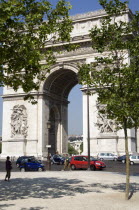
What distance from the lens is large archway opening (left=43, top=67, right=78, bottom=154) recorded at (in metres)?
39.9

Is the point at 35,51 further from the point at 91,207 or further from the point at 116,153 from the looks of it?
the point at 116,153

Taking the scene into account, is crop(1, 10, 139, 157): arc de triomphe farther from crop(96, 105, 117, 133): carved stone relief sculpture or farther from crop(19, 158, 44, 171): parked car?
crop(19, 158, 44, 171): parked car

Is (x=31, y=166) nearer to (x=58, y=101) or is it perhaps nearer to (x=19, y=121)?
(x=19, y=121)

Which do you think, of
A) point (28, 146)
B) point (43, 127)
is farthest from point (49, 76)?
point (28, 146)

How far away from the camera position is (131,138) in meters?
33.8

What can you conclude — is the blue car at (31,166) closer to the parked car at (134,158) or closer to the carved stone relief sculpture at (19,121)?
the parked car at (134,158)

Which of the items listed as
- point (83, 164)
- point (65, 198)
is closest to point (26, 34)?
point (65, 198)

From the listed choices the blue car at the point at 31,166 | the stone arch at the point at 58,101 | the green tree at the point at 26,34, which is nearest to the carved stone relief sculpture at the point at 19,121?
the stone arch at the point at 58,101

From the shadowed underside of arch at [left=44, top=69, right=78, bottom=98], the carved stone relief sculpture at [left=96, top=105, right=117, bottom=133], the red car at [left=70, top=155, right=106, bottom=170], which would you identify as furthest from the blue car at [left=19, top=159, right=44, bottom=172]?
the shadowed underside of arch at [left=44, top=69, right=78, bottom=98]

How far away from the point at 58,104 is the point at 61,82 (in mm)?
3070

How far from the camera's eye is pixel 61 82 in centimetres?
4275

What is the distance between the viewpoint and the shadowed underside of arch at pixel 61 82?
3975 centimetres

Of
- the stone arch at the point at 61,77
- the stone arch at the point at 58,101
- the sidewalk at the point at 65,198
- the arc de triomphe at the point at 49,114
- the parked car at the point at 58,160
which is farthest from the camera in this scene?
the stone arch at the point at 58,101

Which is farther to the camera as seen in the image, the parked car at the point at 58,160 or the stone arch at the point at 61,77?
the stone arch at the point at 61,77
